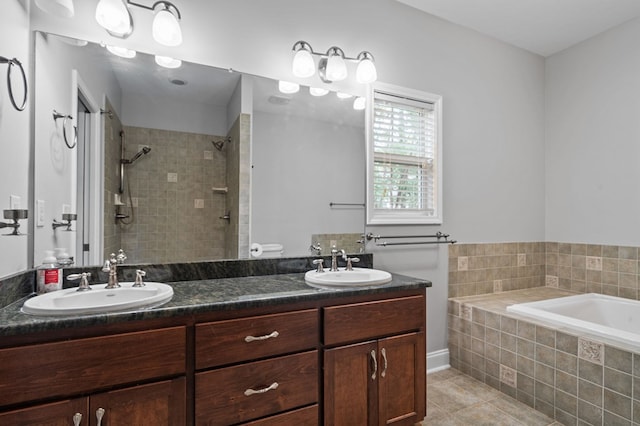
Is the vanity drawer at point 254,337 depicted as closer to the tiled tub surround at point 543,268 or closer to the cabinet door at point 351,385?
the cabinet door at point 351,385

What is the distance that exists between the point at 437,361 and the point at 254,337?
1.84 meters

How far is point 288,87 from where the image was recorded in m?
2.10

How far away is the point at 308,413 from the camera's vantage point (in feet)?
4.93

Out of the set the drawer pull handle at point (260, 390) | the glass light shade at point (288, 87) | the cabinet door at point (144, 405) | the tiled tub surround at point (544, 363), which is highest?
the glass light shade at point (288, 87)

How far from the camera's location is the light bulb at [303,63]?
2045 millimetres

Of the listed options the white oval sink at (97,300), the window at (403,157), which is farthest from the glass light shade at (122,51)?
the window at (403,157)

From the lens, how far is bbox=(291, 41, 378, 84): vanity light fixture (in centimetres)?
205

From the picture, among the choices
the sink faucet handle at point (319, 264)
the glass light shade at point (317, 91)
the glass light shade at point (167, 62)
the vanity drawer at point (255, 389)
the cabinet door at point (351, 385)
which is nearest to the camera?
the vanity drawer at point (255, 389)

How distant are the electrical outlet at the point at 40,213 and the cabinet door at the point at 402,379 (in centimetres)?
166

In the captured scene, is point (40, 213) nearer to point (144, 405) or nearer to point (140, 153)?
point (140, 153)

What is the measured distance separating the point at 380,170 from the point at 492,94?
4.63ft

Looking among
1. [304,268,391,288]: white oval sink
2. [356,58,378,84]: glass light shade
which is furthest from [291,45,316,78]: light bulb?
[304,268,391,288]: white oval sink

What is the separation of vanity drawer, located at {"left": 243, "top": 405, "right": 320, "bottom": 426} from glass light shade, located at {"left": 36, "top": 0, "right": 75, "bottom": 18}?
1849 mm

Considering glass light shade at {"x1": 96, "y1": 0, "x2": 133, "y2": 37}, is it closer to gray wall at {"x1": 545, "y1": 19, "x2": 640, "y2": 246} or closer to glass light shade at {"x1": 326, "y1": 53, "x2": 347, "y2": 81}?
glass light shade at {"x1": 326, "y1": 53, "x2": 347, "y2": 81}
